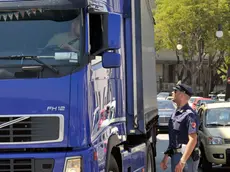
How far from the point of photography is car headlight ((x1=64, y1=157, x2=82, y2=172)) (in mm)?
4902

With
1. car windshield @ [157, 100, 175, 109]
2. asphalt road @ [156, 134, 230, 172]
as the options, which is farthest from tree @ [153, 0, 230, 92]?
asphalt road @ [156, 134, 230, 172]

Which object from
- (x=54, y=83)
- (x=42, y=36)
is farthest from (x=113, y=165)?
(x=42, y=36)

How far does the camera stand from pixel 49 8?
5.15 metres

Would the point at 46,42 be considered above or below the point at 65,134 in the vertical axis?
above

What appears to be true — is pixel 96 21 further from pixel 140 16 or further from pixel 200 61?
pixel 200 61

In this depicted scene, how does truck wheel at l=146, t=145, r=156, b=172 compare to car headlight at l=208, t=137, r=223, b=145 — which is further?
car headlight at l=208, t=137, r=223, b=145

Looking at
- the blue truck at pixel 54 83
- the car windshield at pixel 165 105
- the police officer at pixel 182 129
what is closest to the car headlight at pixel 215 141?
the police officer at pixel 182 129

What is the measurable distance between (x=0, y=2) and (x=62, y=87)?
3.91 feet

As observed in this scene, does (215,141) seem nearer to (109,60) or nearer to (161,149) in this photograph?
(161,149)

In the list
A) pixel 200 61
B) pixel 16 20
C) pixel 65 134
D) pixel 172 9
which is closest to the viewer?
pixel 65 134

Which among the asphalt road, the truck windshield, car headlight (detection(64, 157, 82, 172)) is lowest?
the asphalt road

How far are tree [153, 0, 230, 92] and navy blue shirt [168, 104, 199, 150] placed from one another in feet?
98.8

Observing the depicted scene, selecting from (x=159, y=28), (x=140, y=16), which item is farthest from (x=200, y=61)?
(x=140, y=16)

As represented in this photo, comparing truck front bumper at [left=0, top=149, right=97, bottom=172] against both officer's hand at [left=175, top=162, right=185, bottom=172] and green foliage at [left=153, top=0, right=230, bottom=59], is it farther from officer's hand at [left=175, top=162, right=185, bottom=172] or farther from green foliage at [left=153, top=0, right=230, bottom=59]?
green foliage at [left=153, top=0, right=230, bottom=59]
